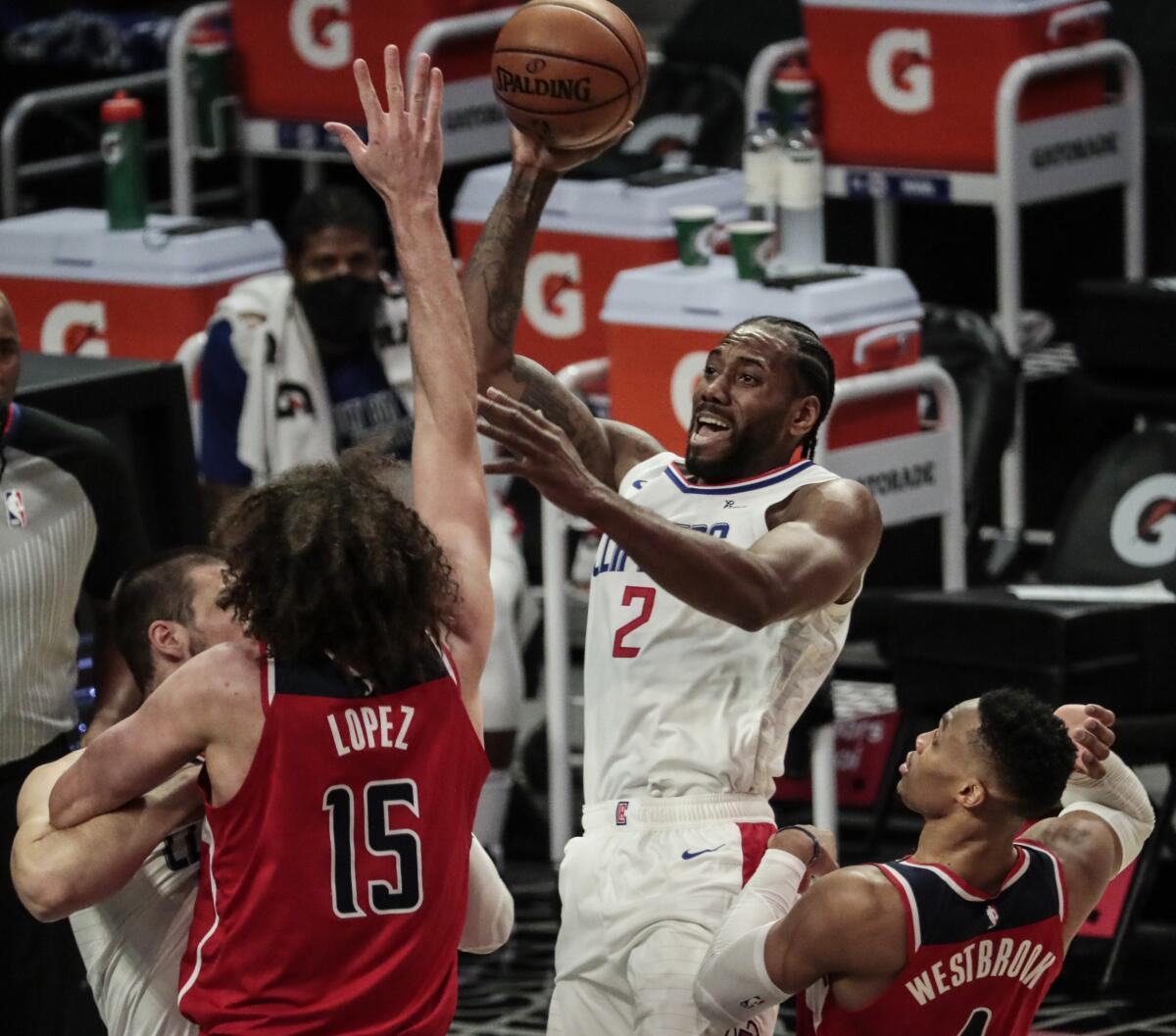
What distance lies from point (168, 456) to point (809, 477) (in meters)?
1.51

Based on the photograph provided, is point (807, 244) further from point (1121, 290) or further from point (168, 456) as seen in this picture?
point (168, 456)

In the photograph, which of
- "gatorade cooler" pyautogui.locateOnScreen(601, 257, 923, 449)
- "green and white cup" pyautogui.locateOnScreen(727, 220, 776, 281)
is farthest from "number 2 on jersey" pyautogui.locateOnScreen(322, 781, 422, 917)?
"green and white cup" pyautogui.locateOnScreen(727, 220, 776, 281)

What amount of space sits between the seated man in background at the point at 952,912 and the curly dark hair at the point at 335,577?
→ 34.4 inches

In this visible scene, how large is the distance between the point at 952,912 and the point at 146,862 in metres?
1.10

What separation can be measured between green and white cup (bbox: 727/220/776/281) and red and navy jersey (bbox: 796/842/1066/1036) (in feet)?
9.51

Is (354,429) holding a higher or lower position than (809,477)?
lower

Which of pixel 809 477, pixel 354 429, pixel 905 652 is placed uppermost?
pixel 809 477

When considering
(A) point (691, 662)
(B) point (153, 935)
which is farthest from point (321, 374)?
(B) point (153, 935)

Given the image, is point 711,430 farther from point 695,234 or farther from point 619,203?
point 619,203

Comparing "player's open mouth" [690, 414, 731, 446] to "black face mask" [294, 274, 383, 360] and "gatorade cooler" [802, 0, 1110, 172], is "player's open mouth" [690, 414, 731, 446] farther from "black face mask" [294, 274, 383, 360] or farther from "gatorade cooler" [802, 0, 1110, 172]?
"gatorade cooler" [802, 0, 1110, 172]

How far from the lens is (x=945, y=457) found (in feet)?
21.3

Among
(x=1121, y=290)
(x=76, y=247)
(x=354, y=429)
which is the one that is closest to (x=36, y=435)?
(x=354, y=429)

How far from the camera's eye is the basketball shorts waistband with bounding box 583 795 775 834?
420cm

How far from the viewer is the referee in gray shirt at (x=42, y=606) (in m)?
4.34
